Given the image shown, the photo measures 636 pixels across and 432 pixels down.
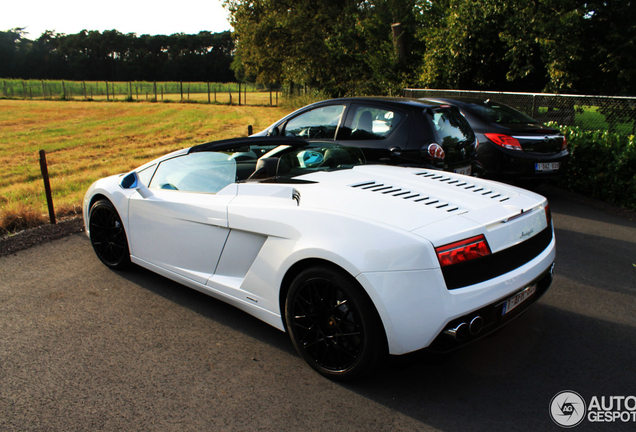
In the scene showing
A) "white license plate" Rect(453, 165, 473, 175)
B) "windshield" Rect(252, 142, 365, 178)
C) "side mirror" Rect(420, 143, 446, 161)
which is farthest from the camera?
"white license plate" Rect(453, 165, 473, 175)

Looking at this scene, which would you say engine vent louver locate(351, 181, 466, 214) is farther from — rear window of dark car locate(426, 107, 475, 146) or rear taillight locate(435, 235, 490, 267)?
rear window of dark car locate(426, 107, 475, 146)

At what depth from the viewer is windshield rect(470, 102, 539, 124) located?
772 centimetres

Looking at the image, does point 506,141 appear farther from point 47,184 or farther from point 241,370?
point 47,184

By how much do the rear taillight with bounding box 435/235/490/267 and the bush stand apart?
6073mm

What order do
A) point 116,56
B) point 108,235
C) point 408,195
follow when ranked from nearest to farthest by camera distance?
point 408,195, point 108,235, point 116,56

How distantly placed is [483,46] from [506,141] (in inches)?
383

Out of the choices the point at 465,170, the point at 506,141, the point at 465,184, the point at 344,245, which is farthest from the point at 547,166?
the point at 344,245

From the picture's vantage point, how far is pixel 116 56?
103 metres

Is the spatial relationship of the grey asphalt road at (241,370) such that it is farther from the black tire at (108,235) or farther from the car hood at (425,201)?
the car hood at (425,201)

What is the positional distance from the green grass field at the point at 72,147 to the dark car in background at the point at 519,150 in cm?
650

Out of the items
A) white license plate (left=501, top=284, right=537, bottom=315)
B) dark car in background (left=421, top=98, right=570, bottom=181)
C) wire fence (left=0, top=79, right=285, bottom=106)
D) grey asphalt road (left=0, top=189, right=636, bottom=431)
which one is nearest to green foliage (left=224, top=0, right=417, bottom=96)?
dark car in background (left=421, top=98, right=570, bottom=181)

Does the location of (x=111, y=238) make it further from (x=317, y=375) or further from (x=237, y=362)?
(x=317, y=375)

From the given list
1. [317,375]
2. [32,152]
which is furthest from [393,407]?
[32,152]

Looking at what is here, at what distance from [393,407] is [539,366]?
1054mm
